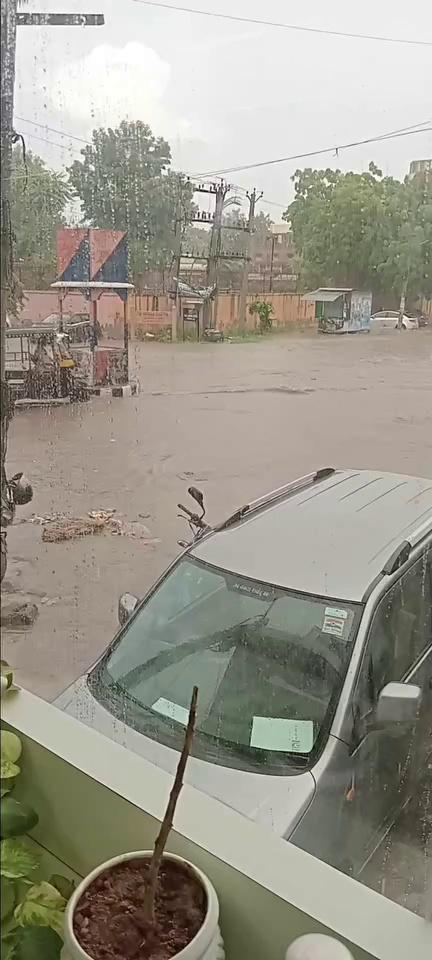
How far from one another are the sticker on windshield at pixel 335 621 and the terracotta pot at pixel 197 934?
46cm

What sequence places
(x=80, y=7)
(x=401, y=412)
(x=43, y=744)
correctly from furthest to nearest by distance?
1. (x=401, y=412)
2. (x=80, y=7)
3. (x=43, y=744)

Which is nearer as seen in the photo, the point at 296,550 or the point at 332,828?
the point at 332,828

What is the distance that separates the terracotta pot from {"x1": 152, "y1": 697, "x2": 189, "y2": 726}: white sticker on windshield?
387 mm

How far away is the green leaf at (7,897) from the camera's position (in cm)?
52

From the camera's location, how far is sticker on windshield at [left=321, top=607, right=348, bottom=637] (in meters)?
1.00

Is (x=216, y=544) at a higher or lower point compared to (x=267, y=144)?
lower

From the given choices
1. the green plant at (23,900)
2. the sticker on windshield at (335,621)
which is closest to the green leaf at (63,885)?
the green plant at (23,900)

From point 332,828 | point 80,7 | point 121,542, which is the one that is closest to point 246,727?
point 332,828

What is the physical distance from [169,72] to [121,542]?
1.94ft

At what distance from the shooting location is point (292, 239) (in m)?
0.92

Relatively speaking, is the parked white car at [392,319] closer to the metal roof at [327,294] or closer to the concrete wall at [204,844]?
the metal roof at [327,294]

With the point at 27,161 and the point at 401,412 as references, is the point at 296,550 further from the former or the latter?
the point at 27,161

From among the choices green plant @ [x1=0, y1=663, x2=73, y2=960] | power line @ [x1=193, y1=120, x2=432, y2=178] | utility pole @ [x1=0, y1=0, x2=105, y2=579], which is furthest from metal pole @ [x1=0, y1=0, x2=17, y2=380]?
green plant @ [x1=0, y1=663, x2=73, y2=960]

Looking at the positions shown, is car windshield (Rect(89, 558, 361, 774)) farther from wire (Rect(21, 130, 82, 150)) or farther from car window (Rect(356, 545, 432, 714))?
wire (Rect(21, 130, 82, 150))
